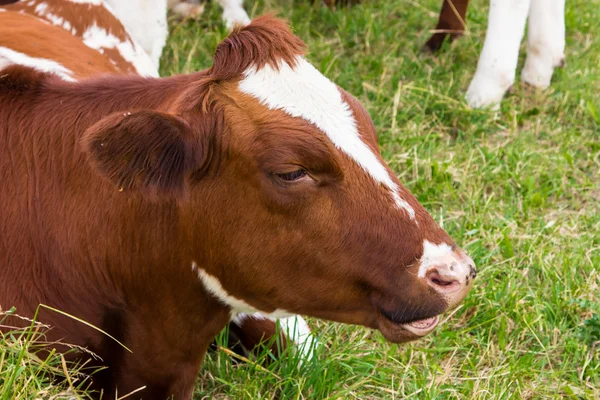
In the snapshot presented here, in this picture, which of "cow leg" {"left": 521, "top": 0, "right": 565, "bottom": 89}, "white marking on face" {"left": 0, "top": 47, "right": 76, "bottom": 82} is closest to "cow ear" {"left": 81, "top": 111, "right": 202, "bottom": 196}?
"white marking on face" {"left": 0, "top": 47, "right": 76, "bottom": 82}

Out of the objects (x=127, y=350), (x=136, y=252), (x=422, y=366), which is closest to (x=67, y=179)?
(x=136, y=252)

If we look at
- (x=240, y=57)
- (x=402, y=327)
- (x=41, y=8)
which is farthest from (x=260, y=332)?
(x=41, y=8)

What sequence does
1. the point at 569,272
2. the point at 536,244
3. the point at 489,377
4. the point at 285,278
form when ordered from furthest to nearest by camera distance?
the point at 536,244 < the point at 569,272 < the point at 489,377 < the point at 285,278

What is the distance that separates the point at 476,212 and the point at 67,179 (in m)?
2.29

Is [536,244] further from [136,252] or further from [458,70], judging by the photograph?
[136,252]

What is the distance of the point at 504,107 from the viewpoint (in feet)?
17.6

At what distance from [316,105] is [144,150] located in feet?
1.65

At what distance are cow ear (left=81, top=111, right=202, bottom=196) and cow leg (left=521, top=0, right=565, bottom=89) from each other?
3.51 m

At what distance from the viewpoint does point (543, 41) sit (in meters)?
5.60

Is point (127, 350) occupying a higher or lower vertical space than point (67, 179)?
lower

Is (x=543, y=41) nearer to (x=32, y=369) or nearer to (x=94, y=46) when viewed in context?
(x=94, y=46)

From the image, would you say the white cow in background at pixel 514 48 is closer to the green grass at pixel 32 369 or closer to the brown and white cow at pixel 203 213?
the brown and white cow at pixel 203 213

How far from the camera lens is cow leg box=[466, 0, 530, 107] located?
5156 millimetres

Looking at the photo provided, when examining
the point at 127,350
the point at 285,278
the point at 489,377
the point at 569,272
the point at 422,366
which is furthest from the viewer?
the point at 569,272
